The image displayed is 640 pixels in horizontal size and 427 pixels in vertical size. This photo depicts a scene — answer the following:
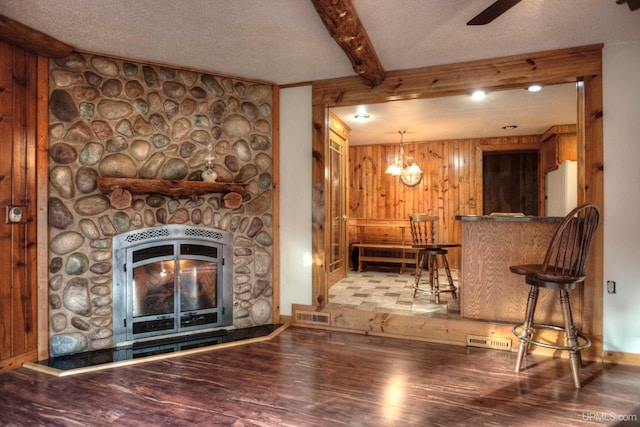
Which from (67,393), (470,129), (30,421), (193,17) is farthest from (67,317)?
(470,129)

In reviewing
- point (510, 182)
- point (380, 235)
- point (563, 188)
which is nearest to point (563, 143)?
point (563, 188)

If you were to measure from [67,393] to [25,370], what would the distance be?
603mm

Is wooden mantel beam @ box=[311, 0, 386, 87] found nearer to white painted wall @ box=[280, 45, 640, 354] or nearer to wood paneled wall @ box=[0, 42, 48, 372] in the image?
white painted wall @ box=[280, 45, 640, 354]

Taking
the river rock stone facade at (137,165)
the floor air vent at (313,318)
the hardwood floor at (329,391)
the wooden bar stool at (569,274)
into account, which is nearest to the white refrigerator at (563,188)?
the wooden bar stool at (569,274)

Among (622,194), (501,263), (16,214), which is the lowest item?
(501,263)

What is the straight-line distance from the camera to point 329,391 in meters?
2.21

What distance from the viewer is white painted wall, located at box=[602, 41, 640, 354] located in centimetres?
264

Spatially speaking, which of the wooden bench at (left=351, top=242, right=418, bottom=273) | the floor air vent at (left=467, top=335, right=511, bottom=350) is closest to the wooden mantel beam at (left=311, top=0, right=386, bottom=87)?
the floor air vent at (left=467, top=335, right=511, bottom=350)

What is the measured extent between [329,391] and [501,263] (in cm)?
185

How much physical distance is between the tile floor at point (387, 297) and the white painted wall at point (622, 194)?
119 cm

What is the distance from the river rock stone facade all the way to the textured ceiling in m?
0.26

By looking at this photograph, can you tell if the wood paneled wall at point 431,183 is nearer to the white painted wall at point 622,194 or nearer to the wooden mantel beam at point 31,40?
the white painted wall at point 622,194

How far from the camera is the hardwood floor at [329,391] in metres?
1.93

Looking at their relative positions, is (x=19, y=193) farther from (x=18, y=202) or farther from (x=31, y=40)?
(x=31, y=40)
